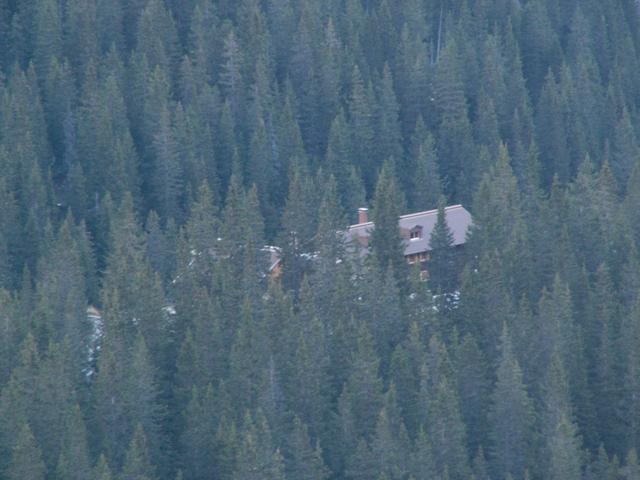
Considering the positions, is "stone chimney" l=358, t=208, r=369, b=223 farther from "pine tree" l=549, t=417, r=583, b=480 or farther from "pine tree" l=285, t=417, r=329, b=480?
"pine tree" l=285, t=417, r=329, b=480

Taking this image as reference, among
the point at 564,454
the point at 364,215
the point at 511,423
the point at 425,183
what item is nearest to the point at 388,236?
the point at 364,215

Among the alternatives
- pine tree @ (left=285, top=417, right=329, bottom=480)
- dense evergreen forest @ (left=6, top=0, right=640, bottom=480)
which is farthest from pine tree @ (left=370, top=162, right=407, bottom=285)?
pine tree @ (left=285, top=417, right=329, bottom=480)

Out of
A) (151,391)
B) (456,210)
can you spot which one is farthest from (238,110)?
(151,391)

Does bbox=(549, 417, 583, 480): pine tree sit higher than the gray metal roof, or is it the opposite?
the gray metal roof

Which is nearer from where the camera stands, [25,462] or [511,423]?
[25,462]

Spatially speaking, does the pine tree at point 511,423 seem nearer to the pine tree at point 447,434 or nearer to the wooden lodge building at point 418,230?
the pine tree at point 447,434

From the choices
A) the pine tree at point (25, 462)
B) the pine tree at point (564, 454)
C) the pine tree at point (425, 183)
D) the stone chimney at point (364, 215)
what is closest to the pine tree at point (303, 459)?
the pine tree at point (564, 454)

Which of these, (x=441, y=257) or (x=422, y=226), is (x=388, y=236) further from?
(x=422, y=226)
